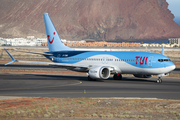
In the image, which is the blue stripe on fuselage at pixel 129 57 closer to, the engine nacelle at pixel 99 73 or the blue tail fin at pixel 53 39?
the blue tail fin at pixel 53 39

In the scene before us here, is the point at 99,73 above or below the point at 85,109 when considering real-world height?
above

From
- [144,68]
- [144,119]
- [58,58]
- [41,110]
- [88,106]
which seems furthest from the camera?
[58,58]

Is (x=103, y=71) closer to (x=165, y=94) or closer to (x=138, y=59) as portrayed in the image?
(x=138, y=59)

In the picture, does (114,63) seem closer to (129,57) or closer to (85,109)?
(129,57)

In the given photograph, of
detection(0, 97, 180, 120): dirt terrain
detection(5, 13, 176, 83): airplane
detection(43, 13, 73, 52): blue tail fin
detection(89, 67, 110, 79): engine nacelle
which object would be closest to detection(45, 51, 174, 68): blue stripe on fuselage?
detection(5, 13, 176, 83): airplane

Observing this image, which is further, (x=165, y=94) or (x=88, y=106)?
(x=165, y=94)

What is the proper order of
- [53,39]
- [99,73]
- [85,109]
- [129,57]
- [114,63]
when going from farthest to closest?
[53,39] → [114,63] → [129,57] → [99,73] → [85,109]

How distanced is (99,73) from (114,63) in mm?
3445

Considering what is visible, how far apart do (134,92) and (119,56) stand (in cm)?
1385

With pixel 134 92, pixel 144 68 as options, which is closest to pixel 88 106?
pixel 134 92

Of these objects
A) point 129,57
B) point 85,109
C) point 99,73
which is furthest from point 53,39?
point 85,109

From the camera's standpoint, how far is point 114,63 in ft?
152

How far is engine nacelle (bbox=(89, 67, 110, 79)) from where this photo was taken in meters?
44.7

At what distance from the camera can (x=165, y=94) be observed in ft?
104
